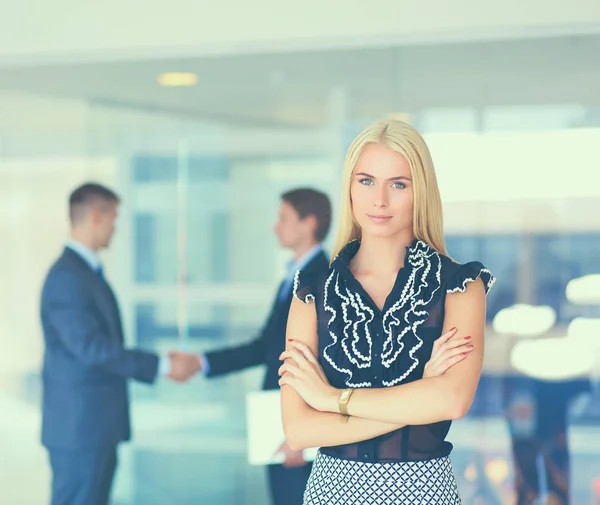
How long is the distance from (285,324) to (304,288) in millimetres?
1830

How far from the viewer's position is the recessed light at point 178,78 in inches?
207

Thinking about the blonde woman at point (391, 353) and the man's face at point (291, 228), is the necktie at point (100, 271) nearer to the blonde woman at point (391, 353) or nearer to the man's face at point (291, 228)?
the man's face at point (291, 228)

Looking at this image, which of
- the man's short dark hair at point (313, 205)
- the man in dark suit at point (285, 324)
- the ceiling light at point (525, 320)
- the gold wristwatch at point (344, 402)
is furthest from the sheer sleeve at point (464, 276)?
the ceiling light at point (525, 320)

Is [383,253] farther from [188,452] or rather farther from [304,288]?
[188,452]

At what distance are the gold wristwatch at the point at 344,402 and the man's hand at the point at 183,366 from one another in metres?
2.81

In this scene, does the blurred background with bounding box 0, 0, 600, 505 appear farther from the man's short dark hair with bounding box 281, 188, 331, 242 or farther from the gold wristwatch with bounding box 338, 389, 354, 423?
the gold wristwatch with bounding box 338, 389, 354, 423

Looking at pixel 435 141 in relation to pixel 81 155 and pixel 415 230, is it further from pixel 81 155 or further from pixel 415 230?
pixel 415 230

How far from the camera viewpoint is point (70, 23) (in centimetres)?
528

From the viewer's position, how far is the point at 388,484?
8.14ft

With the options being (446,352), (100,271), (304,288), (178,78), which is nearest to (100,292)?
(100,271)

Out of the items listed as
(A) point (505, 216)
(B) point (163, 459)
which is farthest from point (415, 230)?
(B) point (163, 459)

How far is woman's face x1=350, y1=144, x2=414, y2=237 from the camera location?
246 cm

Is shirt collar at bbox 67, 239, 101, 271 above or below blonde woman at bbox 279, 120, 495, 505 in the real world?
above

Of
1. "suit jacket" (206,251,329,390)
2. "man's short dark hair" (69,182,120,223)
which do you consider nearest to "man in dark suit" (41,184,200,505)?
"man's short dark hair" (69,182,120,223)
